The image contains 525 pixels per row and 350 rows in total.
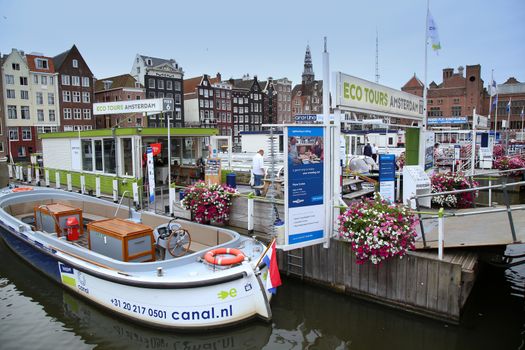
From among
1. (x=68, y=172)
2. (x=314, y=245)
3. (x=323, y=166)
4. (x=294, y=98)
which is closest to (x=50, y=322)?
(x=314, y=245)

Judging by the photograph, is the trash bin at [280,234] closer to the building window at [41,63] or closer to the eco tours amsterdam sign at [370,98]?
the eco tours amsterdam sign at [370,98]

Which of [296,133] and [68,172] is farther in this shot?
[68,172]

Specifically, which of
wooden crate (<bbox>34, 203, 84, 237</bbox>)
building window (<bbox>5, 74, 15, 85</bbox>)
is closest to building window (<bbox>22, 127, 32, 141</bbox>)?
building window (<bbox>5, 74, 15, 85</bbox>)

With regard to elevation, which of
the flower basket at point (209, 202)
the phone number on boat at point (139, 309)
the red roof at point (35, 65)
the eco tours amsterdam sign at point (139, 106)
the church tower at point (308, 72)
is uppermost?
the church tower at point (308, 72)

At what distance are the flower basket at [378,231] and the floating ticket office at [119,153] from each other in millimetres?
8301

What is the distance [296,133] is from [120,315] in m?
4.64

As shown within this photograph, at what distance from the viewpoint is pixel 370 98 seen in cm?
874

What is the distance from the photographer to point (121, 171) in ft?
47.9

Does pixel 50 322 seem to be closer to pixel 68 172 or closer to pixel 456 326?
pixel 456 326

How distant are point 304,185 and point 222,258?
2.00 meters

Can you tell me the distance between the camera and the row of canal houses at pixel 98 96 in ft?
183

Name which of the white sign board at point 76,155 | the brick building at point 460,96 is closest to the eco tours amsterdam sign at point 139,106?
the white sign board at point 76,155

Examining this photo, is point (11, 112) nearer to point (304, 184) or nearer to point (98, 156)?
point (98, 156)

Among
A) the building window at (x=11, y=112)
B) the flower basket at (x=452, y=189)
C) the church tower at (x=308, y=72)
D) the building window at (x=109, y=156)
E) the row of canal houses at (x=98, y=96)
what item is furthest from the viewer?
the church tower at (x=308, y=72)
